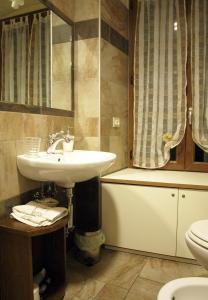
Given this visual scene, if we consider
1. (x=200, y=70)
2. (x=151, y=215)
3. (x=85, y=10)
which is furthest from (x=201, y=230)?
(x=85, y=10)

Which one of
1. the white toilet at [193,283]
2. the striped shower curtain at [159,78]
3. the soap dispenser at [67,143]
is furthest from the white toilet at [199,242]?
the striped shower curtain at [159,78]

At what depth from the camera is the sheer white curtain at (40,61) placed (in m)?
1.72

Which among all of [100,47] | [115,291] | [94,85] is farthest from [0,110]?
[115,291]

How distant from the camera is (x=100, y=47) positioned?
2.02m

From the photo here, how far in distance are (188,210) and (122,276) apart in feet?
2.14

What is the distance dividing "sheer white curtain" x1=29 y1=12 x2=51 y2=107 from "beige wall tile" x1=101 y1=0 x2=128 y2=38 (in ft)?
1.65

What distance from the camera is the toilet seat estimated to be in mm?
1306

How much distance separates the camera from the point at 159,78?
236 centimetres

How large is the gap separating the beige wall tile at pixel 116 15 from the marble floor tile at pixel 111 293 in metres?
1.95

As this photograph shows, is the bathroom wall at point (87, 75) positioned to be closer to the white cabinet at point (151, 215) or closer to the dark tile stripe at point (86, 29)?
the dark tile stripe at point (86, 29)

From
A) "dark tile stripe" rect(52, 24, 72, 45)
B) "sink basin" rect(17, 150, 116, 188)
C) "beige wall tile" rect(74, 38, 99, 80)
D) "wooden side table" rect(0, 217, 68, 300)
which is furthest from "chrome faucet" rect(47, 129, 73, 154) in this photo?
"dark tile stripe" rect(52, 24, 72, 45)

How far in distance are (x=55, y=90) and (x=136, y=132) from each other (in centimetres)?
90

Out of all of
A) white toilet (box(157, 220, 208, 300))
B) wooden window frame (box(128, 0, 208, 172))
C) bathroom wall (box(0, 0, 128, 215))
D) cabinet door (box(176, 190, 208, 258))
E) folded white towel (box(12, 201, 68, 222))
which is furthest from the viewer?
wooden window frame (box(128, 0, 208, 172))

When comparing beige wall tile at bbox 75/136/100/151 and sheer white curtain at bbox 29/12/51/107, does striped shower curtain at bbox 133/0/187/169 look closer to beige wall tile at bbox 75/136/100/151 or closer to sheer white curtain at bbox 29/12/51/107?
beige wall tile at bbox 75/136/100/151
